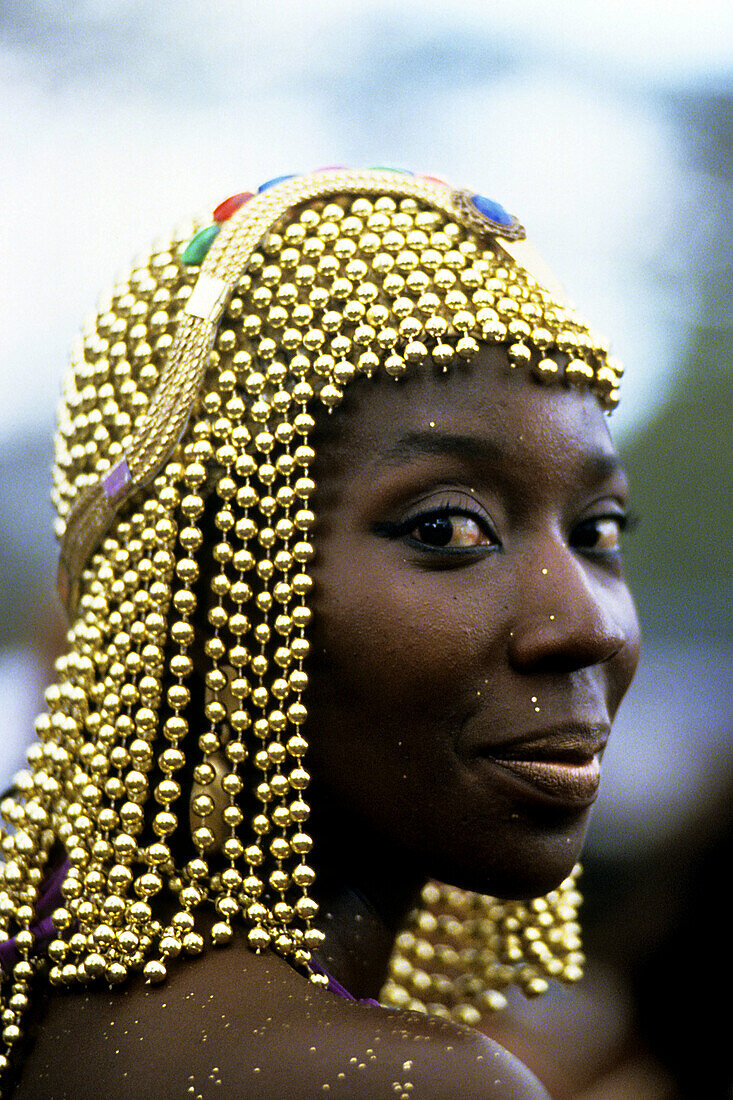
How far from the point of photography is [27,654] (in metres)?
3.81

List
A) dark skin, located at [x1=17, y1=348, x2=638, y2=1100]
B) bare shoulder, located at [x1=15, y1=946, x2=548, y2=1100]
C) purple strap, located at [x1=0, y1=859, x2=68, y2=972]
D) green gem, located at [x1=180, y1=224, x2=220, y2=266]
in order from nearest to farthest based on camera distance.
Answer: bare shoulder, located at [x1=15, y1=946, x2=548, y2=1100] → dark skin, located at [x1=17, y1=348, x2=638, y2=1100] → purple strap, located at [x1=0, y1=859, x2=68, y2=972] → green gem, located at [x1=180, y1=224, x2=220, y2=266]

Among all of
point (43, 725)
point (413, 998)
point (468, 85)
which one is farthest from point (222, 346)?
point (468, 85)

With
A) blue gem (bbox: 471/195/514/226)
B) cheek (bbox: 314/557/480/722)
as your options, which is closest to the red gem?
blue gem (bbox: 471/195/514/226)

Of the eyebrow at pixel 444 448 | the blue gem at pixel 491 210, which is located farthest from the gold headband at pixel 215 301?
the eyebrow at pixel 444 448

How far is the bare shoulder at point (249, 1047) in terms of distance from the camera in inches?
51.0

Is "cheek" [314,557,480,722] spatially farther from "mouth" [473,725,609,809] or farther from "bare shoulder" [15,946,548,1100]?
"bare shoulder" [15,946,548,1100]

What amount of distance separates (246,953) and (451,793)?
0.32 m

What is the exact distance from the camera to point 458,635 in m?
1.53

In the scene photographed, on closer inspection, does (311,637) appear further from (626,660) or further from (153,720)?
(626,660)

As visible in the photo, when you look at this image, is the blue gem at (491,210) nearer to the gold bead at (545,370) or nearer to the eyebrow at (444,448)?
→ the gold bead at (545,370)

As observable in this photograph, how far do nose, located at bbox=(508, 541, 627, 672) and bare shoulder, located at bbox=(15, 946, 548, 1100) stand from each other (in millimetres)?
454

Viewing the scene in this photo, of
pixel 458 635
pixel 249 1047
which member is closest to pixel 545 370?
pixel 458 635

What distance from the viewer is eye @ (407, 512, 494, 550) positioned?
1577mm

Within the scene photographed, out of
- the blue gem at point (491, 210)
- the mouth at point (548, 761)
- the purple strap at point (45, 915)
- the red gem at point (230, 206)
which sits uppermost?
the blue gem at point (491, 210)
